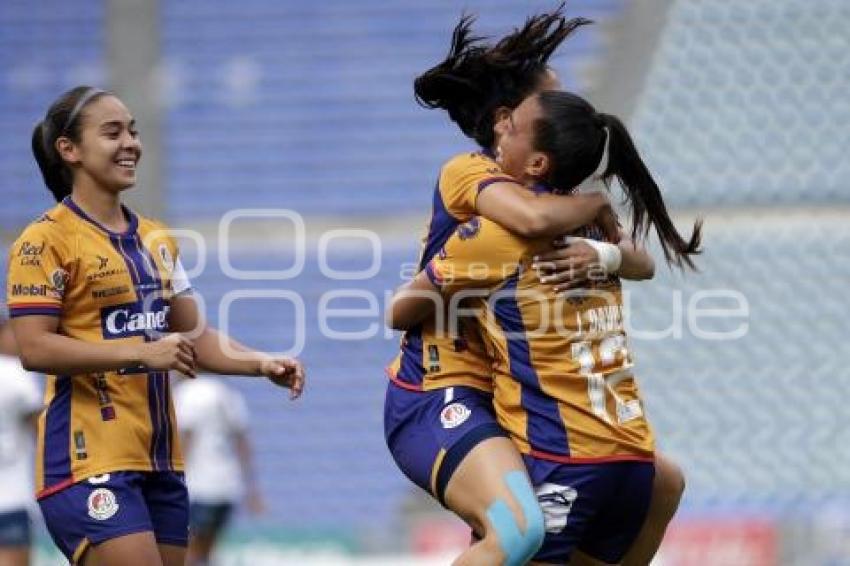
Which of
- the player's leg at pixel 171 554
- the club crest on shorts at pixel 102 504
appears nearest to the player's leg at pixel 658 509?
the player's leg at pixel 171 554

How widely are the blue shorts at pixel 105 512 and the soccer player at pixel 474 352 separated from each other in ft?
2.30

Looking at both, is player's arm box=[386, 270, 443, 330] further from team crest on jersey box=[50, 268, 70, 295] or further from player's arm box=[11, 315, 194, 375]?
team crest on jersey box=[50, 268, 70, 295]

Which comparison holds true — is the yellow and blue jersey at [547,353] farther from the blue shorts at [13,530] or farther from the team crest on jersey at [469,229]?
the blue shorts at [13,530]

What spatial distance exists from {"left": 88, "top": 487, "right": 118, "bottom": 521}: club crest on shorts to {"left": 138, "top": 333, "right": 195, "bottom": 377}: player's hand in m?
0.39

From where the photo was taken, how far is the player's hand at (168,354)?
3.99 metres

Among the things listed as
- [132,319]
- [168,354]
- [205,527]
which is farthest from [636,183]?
[205,527]

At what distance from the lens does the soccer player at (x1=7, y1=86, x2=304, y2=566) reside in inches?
160

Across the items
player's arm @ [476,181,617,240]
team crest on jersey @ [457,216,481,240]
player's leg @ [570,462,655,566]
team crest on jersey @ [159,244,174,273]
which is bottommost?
player's leg @ [570,462,655,566]

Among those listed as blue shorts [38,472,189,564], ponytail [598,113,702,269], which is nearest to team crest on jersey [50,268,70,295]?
blue shorts [38,472,189,564]

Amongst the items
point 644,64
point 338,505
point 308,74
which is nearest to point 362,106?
point 308,74

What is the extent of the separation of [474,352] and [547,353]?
326 mm

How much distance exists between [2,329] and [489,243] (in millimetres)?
2606

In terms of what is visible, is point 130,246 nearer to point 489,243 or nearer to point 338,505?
point 489,243

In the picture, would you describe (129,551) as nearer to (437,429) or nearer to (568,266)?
(437,429)
